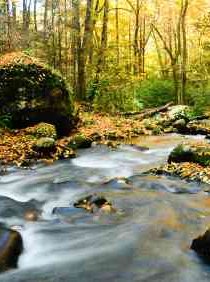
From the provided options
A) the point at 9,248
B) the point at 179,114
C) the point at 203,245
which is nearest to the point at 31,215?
the point at 9,248

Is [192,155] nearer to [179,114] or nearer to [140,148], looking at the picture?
[140,148]

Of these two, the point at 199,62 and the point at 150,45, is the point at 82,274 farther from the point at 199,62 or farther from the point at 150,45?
the point at 150,45

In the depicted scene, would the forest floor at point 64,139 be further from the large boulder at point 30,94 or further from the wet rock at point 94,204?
the wet rock at point 94,204

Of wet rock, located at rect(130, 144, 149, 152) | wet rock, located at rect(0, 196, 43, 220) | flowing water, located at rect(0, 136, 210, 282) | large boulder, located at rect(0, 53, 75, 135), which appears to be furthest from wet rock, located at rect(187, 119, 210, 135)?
wet rock, located at rect(0, 196, 43, 220)

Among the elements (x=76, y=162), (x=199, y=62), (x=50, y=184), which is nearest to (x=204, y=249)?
(x=50, y=184)

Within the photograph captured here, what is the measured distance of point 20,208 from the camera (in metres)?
7.29

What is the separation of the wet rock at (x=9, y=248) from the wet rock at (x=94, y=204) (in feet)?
5.72

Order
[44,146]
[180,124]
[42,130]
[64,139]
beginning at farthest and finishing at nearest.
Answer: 1. [180,124]
2. [64,139]
3. [42,130]
4. [44,146]

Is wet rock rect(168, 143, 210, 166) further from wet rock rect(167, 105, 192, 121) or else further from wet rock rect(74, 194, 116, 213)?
wet rock rect(167, 105, 192, 121)

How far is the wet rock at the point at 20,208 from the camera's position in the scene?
22.5 ft

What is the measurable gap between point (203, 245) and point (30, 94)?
9.23 meters

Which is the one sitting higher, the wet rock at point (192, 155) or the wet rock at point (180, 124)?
the wet rock at point (192, 155)

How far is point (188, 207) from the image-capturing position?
23.4 feet

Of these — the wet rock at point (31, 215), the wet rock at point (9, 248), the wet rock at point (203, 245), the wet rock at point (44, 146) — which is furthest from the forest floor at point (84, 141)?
the wet rock at point (9, 248)
